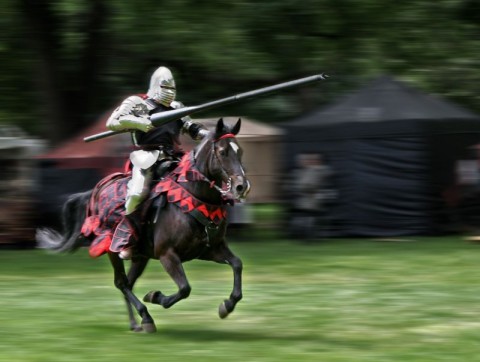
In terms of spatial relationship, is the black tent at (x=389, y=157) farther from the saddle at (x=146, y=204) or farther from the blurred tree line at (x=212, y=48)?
the saddle at (x=146, y=204)

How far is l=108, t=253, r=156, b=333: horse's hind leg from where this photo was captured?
1045cm

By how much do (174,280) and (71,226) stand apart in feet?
7.62

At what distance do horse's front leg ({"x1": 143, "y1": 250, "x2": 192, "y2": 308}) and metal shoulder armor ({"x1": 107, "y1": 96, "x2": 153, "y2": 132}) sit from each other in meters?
1.22

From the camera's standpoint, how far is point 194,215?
393 inches

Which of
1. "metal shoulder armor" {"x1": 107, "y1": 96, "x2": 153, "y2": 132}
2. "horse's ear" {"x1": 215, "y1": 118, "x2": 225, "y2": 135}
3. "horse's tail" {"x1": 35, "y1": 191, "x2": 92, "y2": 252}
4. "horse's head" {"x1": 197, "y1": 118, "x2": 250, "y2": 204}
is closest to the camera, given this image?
"horse's head" {"x1": 197, "y1": 118, "x2": 250, "y2": 204}

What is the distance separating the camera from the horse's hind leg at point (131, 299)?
1045cm

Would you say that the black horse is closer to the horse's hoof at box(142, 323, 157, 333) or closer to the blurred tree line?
the horse's hoof at box(142, 323, 157, 333)

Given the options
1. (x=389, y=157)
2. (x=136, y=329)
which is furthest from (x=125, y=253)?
(x=389, y=157)

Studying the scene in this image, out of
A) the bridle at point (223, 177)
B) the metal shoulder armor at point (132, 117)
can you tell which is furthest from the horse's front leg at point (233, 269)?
the metal shoulder armor at point (132, 117)

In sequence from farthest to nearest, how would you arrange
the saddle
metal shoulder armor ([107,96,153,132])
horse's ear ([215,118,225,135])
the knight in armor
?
the knight in armor → metal shoulder armor ([107,96,153,132]) → the saddle → horse's ear ([215,118,225,135])

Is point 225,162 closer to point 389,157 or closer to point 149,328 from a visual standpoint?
point 149,328

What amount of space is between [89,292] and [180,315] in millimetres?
2441

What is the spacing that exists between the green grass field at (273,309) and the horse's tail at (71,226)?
0.75 m

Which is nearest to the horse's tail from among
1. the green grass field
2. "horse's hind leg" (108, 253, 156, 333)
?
the green grass field
